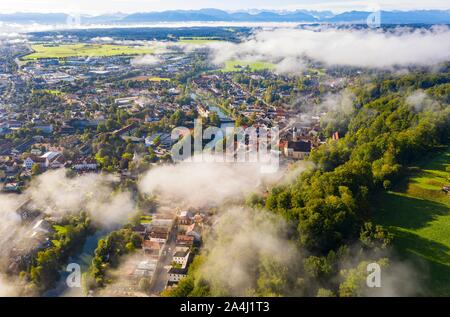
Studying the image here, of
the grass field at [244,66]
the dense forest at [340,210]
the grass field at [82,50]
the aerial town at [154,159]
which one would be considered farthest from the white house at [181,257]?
the grass field at [82,50]

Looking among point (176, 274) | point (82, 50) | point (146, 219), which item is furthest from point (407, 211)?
point (82, 50)

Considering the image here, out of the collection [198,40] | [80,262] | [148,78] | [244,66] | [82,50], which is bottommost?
[80,262]

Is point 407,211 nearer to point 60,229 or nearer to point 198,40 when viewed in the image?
point 60,229

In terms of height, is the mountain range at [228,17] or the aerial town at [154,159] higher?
the mountain range at [228,17]

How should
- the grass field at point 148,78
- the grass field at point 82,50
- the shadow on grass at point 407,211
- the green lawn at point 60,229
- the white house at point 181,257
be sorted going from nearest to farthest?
the shadow on grass at point 407,211, the white house at point 181,257, the green lawn at point 60,229, the grass field at point 148,78, the grass field at point 82,50

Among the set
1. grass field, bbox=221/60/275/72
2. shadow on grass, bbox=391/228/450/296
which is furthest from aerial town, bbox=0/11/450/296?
grass field, bbox=221/60/275/72

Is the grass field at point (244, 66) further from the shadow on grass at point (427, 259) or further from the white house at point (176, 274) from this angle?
the white house at point (176, 274)
